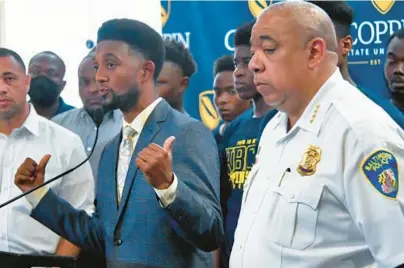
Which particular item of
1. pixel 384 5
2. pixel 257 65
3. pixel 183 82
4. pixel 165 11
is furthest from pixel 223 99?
pixel 257 65

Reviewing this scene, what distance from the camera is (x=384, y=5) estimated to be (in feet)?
14.4

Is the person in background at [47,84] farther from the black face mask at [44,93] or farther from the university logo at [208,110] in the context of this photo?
the university logo at [208,110]

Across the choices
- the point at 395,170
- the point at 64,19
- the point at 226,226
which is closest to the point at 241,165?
the point at 226,226

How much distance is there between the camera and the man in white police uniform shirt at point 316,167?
1.88 metres

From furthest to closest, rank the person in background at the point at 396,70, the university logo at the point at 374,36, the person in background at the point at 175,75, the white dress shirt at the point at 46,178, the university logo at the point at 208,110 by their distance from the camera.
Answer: the university logo at the point at 208,110, the university logo at the point at 374,36, the person in background at the point at 175,75, the person in background at the point at 396,70, the white dress shirt at the point at 46,178

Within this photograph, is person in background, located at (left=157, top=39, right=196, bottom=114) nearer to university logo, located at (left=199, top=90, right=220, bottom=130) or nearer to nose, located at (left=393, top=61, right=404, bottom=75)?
university logo, located at (left=199, top=90, right=220, bottom=130)

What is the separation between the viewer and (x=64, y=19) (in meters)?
5.41

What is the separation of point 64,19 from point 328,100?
11.9 feet

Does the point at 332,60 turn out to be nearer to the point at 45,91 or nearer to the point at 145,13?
the point at 45,91

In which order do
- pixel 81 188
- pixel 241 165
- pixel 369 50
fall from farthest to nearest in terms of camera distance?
pixel 369 50, pixel 241 165, pixel 81 188

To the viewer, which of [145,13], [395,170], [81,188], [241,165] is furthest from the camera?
[145,13]

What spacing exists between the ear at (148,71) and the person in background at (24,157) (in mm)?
640

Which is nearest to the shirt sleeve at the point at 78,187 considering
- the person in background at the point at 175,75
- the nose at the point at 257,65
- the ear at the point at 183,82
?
the person in background at the point at 175,75

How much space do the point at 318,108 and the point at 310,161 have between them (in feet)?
0.49
